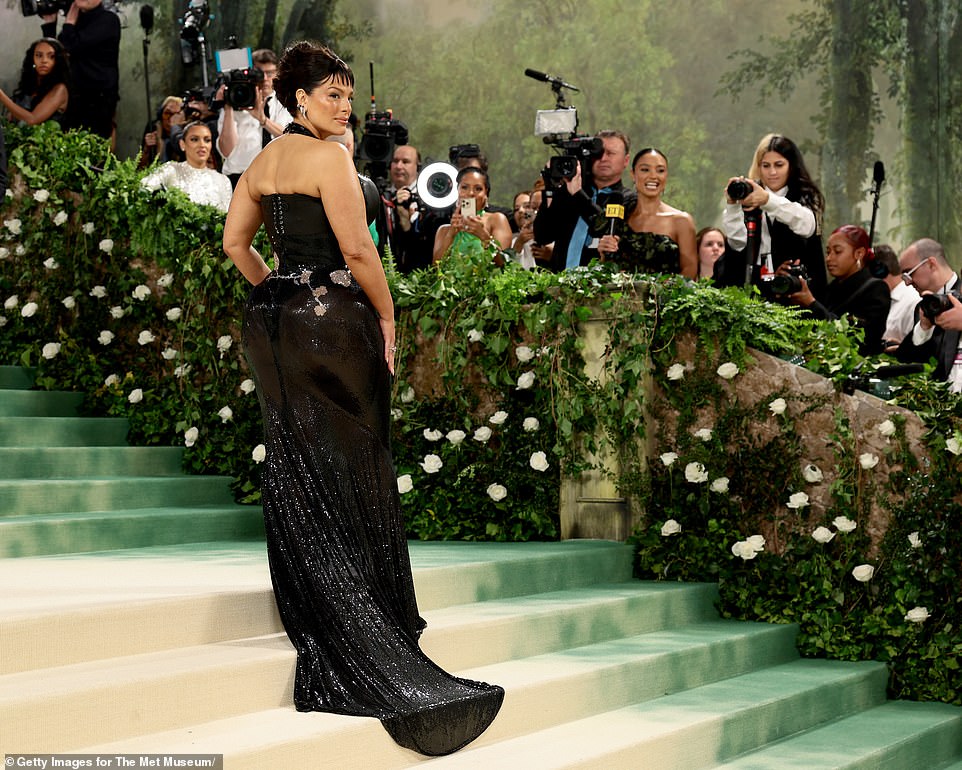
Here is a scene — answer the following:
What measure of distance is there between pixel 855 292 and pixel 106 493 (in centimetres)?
386

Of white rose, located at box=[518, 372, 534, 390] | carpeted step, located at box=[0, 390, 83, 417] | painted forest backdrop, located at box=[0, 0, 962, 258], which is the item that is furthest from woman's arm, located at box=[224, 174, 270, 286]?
painted forest backdrop, located at box=[0, 0, 962, 258]

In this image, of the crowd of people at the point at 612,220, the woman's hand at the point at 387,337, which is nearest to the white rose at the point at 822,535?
the crowd of people at the point at 612,220

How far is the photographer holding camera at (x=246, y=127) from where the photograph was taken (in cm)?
852

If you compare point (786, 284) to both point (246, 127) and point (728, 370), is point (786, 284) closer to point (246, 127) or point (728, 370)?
point (728, 370)

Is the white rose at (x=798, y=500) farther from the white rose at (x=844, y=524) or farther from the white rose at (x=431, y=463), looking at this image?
the white rose at (x=431, y=463)

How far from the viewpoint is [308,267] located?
177 inches

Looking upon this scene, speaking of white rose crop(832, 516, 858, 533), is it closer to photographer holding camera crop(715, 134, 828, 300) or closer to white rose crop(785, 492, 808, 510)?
white rose crop(785, 492, 808, 510)

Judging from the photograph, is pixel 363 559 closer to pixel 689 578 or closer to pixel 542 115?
pixel 689 578

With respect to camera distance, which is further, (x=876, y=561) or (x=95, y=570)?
(x=876, y=561)

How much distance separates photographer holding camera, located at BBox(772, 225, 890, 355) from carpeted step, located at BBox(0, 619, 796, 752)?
6.69ft

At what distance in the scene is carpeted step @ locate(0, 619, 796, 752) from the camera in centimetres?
372

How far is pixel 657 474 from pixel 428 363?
1.29 metres

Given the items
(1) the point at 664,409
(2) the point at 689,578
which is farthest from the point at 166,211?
(2) the point at 689,578

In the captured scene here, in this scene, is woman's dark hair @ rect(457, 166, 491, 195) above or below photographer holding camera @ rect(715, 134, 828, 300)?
above
